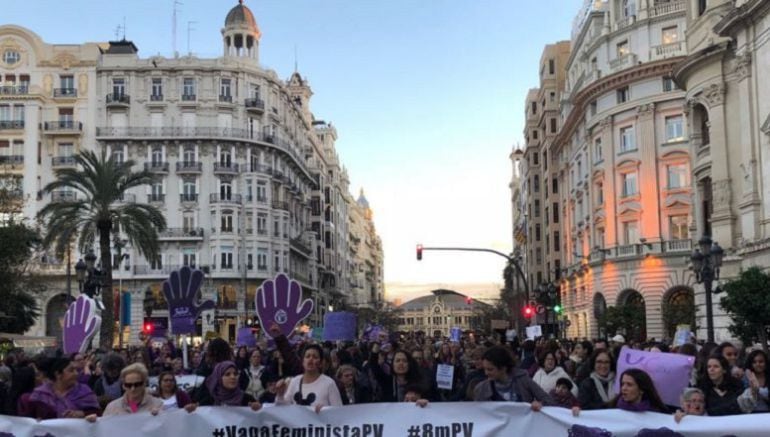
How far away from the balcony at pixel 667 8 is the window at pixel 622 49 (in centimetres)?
248

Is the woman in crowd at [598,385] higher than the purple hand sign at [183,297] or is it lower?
lower

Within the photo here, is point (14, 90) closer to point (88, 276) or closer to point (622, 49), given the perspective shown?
point (622, 49)

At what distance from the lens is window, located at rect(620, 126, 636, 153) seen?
2313 inches

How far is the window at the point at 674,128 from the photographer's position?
56250 millimetres

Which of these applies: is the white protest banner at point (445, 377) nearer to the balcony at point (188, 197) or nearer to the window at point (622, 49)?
the window at point (622, 49)

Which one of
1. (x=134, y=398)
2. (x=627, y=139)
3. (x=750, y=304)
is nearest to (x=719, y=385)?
(x=134, y=398)

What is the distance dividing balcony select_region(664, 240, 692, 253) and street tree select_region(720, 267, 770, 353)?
1025 inches

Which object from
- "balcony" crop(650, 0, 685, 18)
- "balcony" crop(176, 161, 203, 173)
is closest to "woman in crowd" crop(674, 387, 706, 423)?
"balcony" crop(650, 0, 685, 18)

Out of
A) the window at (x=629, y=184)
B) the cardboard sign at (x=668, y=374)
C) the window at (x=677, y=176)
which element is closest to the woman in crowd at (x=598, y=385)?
the cardboard sign at (x=668, y=374)

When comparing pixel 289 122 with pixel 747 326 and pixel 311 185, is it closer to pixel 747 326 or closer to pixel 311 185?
pixel 311 185

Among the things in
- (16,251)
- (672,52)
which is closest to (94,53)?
(16,251)

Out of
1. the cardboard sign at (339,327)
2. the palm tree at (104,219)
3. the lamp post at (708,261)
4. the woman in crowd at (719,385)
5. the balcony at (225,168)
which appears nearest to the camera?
the woman in crowd at (719,385)

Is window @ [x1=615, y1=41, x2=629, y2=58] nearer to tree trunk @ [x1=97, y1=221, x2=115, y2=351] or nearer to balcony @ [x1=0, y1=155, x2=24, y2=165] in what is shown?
tree trunk @ [x1=97, y1=221, x2=115, y2=351]

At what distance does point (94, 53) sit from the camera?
77.1 m
